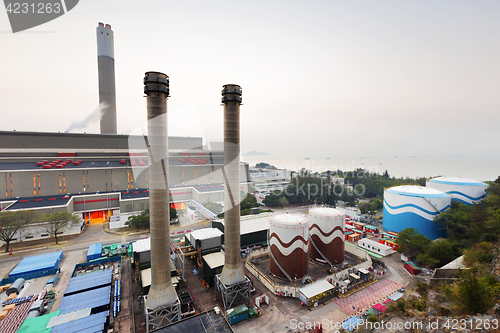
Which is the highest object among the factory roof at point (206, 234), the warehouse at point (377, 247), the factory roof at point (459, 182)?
the factory roof at point (459, 182)

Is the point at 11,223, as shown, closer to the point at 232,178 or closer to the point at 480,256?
the point at 232,178

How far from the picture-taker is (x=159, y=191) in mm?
20203

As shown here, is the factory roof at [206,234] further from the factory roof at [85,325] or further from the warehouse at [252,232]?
the factory roof at [85,325]

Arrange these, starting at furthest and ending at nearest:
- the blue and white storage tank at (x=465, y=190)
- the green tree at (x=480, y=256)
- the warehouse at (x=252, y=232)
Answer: the blue and white storage tank at (x=465, y=190) < the warehouse at (x=252, y=232) < the green tree at (x=480, y=256)

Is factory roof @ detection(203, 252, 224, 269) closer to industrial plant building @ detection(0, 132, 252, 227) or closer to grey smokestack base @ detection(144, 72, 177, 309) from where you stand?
grey smokestack base @ detection(144, 72, 177, 309)

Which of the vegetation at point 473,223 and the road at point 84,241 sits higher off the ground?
the vegetation at point 473,223

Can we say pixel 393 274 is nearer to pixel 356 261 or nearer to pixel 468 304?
pixel 356 261

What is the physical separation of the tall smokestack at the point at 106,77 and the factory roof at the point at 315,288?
302ft

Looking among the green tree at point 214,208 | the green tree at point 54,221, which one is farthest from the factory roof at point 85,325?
the green tree at point 214,208

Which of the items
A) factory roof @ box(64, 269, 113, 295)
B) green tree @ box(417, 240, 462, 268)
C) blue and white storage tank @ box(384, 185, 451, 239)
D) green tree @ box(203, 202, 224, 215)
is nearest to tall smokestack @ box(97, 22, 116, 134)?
green tree @ box(203, 202, 224, 215)

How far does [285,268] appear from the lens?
28766 millimetres

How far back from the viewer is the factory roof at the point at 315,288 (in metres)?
25.0

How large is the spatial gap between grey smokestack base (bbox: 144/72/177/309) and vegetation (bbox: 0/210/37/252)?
36318 millimetres

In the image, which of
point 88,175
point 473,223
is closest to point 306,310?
point 473,223
